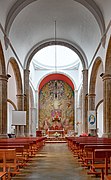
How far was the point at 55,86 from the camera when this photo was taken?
38062mm

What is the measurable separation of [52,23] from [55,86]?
1757cm

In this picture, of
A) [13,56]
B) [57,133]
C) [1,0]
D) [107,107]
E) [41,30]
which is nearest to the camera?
[1,0]

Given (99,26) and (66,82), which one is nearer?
(99,26)

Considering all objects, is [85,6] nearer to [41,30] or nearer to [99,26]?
[99,26]

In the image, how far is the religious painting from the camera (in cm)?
3722

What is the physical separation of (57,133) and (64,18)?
17.3m

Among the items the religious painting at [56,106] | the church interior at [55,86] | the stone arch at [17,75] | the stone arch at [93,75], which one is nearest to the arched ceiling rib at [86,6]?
the church interior at [55,86]

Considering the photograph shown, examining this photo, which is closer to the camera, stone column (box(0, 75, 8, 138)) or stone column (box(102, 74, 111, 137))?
stone column (box(102, 74, 111, 137))

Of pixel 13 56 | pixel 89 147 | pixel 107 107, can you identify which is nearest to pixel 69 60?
pixel 13 56

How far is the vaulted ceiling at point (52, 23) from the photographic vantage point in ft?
53.0

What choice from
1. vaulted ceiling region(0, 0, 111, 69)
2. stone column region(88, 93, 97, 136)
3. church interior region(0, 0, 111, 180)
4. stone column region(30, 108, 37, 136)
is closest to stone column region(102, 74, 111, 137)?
church interior region(0, 0, 111, 180)

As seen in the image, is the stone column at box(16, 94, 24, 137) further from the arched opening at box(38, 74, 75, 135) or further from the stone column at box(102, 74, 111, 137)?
the arched opening at box(38, 74, 75, 135)

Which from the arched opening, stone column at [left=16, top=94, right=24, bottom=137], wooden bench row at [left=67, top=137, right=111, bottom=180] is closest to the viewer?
wooden bench row at [left=67, top=137, right=111, bottom=180]

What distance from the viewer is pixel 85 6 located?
1667 centimetres
